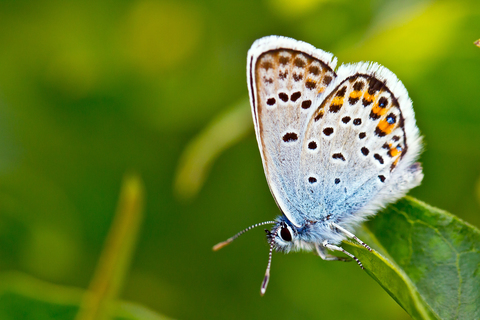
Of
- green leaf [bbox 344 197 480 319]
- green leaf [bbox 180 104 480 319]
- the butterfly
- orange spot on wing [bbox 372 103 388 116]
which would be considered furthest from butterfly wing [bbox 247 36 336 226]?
green leaf [bbox 344 197 480 319]

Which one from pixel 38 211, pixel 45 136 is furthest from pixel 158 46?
pixel 38 211

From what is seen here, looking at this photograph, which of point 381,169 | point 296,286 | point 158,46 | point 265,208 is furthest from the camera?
point 158,46

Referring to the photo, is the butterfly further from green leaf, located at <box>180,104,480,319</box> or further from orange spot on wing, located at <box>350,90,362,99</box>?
green leaf, located at <box>180,104,480,319</box>

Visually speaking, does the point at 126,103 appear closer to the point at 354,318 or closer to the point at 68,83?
the point at 68,83

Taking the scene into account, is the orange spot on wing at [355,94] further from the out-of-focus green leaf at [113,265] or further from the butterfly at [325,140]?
the out-of-focus green leaf at [113,265]

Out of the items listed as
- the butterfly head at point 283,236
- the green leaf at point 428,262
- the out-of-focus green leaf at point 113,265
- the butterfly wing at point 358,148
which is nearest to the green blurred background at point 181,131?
the butterfly wing at point 358,148

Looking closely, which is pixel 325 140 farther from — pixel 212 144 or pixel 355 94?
pixel 212 144

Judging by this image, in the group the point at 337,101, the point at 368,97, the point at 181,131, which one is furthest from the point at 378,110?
the point at 181,131
